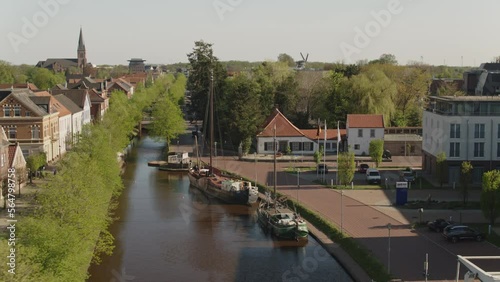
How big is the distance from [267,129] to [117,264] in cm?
3098

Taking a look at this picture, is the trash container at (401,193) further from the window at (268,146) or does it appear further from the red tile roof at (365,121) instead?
the window at (268,146)

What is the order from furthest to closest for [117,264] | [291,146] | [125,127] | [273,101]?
[273,101]
[125,127]
[291,146]
[117,264]

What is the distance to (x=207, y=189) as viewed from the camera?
1631 inches

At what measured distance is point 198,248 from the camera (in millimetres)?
28484

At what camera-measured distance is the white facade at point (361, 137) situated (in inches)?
2096

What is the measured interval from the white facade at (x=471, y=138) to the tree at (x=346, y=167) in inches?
280

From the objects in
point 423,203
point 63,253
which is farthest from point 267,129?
point 63,253

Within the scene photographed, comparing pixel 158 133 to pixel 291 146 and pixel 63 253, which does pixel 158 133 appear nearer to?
pixel 291 146

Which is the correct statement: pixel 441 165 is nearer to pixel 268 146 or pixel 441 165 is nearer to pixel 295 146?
pixel 295 146

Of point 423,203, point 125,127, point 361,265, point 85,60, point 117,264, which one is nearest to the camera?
point 361,265

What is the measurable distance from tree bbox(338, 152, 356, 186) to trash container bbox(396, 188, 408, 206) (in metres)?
5.15

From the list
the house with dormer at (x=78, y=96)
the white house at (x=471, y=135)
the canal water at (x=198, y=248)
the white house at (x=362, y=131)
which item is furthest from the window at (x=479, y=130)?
the house with dormer at (x=78, y=96)

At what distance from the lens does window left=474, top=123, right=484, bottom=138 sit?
4084cm

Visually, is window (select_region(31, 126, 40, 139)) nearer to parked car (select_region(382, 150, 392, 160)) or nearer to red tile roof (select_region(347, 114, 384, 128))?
red tile roof (select_region(347, 114, 384, 128))
